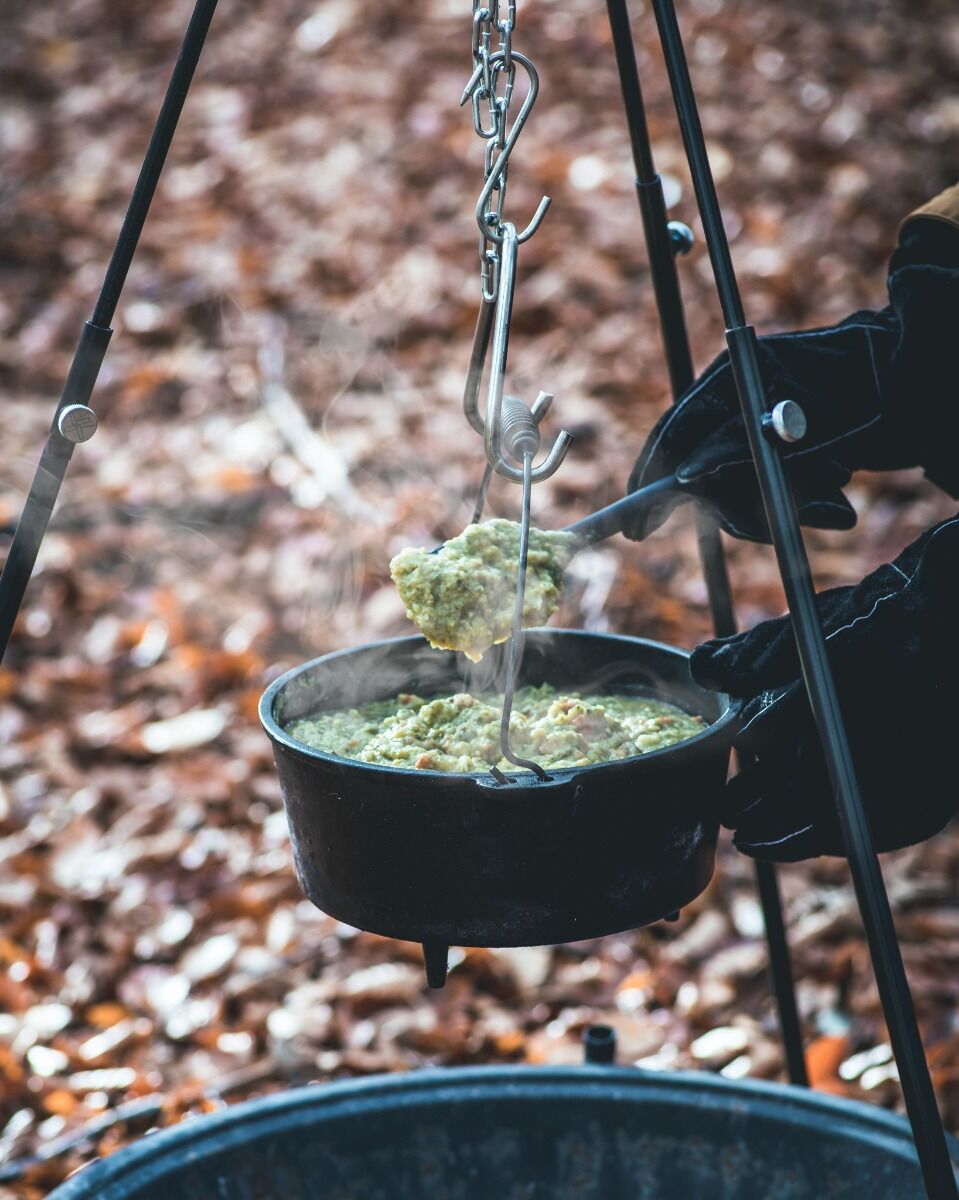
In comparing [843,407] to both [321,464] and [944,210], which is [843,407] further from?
[321,464]

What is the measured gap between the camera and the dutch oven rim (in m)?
1.86

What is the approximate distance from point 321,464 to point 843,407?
8.51ft

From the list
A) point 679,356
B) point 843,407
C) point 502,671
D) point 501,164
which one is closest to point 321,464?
point 679,356

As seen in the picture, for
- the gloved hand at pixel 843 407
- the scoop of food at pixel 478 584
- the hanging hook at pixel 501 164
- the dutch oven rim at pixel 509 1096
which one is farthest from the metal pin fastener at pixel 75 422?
the dutch oven rim at pixel 509 1096

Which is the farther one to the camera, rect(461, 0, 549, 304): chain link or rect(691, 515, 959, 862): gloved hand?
rect(691, 515, 959, 862): gloved hand

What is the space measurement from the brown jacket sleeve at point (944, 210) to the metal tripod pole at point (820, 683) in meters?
0.61

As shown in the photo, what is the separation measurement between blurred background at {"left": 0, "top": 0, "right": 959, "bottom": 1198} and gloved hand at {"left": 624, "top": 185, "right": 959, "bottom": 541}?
18.3 inches

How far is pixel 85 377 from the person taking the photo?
4.99ft

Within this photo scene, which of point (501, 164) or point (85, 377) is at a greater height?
point (501, 164)

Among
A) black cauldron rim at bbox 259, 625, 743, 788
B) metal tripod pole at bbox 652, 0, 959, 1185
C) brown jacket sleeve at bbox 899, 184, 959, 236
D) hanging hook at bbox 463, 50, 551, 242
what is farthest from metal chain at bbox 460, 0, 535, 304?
brown jacket sleeve at bbox 899, 184, 959, 236

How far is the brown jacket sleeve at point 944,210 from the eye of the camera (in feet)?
5.98

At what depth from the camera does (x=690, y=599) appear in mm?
3838

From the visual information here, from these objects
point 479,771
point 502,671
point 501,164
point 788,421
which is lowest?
point 502,671

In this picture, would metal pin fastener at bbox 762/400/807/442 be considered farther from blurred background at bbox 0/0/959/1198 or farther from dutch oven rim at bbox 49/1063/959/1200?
dutch oven rim at bbox 49/1063/959/1200
